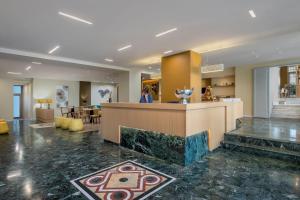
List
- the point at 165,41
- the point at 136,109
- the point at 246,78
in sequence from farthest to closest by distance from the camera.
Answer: the point at 246,78 < the point at 165,41 < the point at 136,109

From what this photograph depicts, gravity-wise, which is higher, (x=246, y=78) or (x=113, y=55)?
(x=113, y=55)

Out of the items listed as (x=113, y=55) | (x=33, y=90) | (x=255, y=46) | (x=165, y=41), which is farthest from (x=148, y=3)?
(x=33, y=90)

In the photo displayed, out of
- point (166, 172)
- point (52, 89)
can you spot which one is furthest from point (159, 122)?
point (52, 89)

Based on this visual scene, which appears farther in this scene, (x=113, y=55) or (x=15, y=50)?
(x=113, y=55)

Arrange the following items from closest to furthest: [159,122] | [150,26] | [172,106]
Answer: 1. [172,106]
2. [159,122]
3. [150,26]

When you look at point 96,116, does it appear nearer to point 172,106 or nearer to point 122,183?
point 172,106

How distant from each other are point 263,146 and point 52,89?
13.2 metres

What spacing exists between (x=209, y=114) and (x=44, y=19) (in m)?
4.38

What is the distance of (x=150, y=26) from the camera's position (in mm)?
4242

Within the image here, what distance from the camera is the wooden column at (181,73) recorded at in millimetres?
6375

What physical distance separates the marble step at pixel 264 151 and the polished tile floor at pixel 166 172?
0.20 m

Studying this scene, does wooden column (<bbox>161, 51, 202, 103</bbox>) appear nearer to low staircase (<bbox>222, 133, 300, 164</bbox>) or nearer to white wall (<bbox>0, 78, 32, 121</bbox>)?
low staircase (<bbox>222, 133, 300, 164</bbox>)

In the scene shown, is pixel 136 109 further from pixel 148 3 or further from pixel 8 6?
pixel 8 6

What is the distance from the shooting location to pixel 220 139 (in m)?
4.55
